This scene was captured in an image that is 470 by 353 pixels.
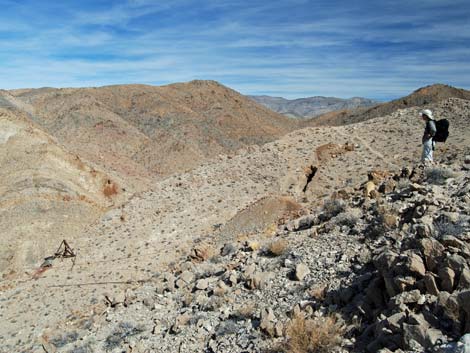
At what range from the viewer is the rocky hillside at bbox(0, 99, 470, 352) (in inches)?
201

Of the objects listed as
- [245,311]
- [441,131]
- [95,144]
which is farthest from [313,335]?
[95,144]

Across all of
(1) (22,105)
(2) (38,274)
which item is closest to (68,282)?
(2) (38,274)

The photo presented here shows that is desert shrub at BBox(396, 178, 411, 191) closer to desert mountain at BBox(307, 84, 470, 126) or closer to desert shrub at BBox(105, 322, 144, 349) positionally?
desert shrub at BBox(105, 322, 144, 349)

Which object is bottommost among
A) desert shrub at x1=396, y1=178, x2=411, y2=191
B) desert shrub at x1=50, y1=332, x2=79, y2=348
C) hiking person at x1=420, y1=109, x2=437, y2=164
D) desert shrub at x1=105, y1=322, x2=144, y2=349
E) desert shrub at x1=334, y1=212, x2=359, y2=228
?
desert shrub at x1=50, y1=332, x2=79, y2=348

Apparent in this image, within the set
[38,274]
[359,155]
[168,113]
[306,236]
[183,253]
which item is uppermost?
[168,113]

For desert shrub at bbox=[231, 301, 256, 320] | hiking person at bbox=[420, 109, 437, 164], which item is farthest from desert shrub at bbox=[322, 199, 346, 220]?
desert shrub at bbox=[231, 301, 256, 320]

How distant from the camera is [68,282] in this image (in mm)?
13945

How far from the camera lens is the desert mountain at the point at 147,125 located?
39.7 meters

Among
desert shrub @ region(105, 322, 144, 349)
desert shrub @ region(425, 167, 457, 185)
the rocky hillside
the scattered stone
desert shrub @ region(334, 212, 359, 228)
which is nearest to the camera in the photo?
the rocky hillside

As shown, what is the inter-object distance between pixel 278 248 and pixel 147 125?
4274 centimetres

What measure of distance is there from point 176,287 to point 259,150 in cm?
1318

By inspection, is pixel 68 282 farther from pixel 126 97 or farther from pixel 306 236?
pixel 126 97

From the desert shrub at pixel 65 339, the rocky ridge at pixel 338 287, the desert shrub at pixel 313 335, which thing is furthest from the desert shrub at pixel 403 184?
the desert shrub at pixel 65 339

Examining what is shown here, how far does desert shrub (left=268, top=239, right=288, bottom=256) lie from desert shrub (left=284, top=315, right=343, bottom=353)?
289 cm
